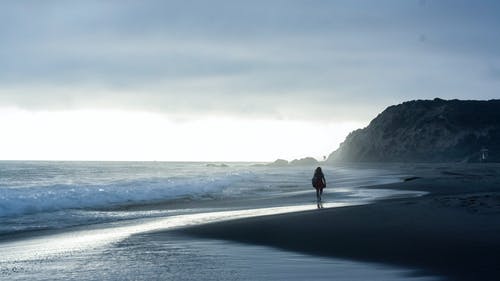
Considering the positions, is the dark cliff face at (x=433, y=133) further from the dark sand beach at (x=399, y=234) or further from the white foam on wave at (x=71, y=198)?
the dark sand beach at (x=399, y=234)

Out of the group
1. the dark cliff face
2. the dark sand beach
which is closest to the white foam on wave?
the dark sand beach

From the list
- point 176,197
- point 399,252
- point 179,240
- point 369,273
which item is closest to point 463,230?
point 399,252

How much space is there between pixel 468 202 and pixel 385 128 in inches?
6662

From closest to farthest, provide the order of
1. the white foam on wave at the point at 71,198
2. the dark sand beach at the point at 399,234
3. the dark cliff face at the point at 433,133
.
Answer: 1. the dark sand beach at the point at 399,234
2. the white foam on wave at the point at 71,198
3. the dark cliff face at the point at 433,133

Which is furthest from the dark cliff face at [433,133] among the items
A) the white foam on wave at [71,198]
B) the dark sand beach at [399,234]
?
the dark sand beach at [399,234]

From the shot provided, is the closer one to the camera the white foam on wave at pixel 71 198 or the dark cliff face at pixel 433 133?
the white foam on wave at pixel 71 198

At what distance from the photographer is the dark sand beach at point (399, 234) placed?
962cm

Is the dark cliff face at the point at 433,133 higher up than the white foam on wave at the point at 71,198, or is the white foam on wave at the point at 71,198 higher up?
the dark cliff face at the point at 433,133

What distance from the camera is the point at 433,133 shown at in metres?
166

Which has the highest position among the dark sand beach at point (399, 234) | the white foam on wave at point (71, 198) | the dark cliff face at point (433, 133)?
the dark cliff face at point (433, 133)

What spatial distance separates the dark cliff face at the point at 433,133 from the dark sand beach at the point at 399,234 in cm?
13404

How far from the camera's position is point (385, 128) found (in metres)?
184

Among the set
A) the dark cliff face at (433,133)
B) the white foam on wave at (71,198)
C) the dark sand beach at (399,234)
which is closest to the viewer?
the dark sand beach at (399,234)

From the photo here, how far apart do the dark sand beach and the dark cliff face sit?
5277 inches
